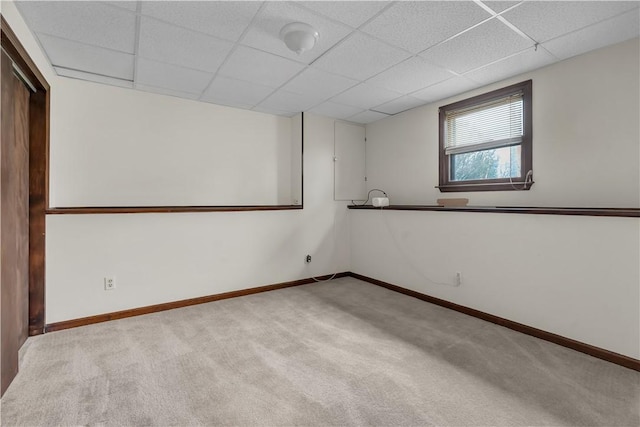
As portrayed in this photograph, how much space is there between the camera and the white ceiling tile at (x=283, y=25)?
1996mm

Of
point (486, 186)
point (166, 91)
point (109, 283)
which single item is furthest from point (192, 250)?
point (486, 186)

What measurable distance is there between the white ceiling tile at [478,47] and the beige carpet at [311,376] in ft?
7.72

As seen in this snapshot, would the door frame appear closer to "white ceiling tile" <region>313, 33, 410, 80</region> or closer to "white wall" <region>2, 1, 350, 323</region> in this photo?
"white wall" <region>2, 1, 350, 323</region>

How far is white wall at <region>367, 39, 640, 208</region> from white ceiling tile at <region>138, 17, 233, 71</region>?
2693 millimetres

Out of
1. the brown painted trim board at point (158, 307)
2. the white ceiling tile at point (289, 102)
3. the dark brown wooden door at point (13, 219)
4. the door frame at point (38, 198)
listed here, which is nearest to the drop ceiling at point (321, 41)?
the white ceiling tile at point (289, 102)

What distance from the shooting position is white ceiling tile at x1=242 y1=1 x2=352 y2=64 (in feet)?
6.55

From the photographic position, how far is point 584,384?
1.90m

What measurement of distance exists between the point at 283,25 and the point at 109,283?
9.02 feet

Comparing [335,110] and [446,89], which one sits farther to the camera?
[335,110]

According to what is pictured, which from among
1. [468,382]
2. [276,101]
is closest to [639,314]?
[468,382]

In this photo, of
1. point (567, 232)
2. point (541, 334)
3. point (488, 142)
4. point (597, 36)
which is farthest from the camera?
point (488, 142)

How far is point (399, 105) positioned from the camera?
390 cm

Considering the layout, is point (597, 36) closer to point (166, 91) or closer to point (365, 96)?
point (365, 96)

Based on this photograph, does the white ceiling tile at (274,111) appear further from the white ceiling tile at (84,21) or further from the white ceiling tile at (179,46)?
the white ceiling tile at (84,21)
